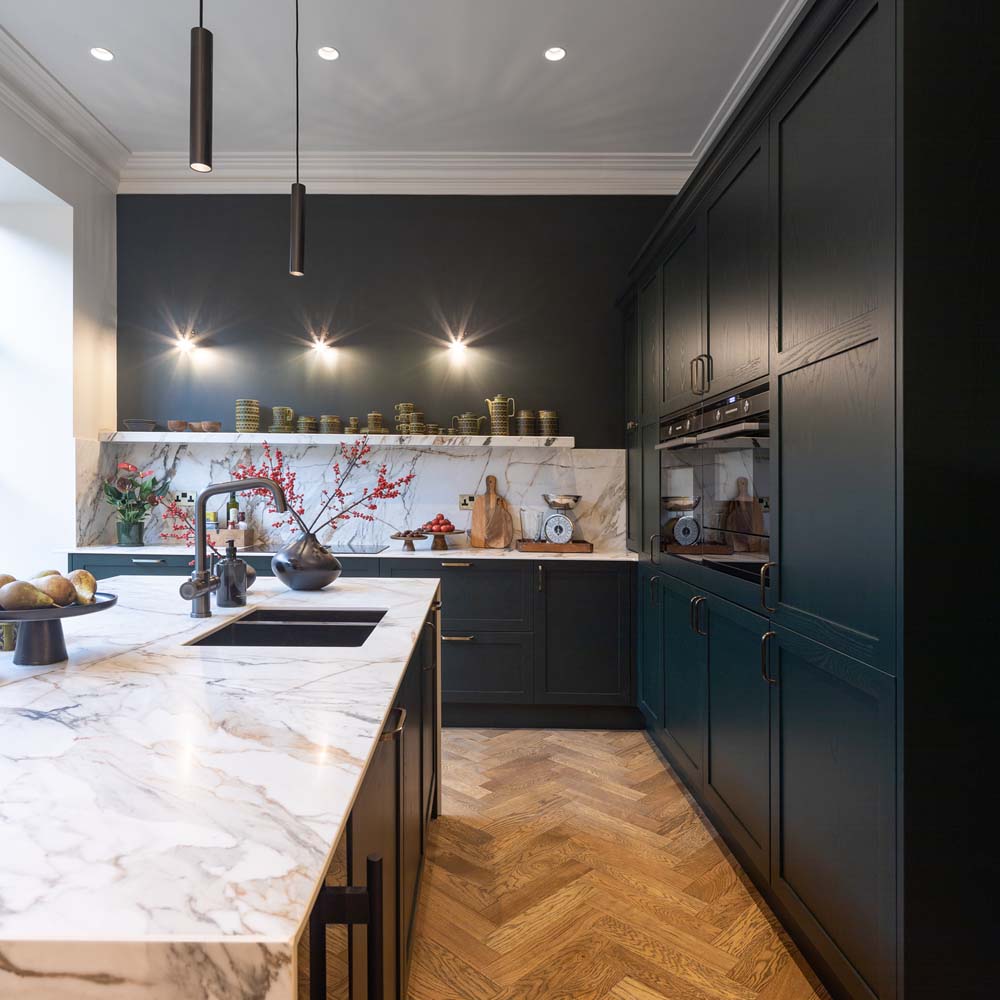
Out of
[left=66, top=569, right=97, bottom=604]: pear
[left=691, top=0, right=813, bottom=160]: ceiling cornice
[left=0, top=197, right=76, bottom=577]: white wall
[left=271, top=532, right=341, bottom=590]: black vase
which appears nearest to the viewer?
[left=66, top=569, right=97, bottom=604]: pear

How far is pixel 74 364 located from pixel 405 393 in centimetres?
178

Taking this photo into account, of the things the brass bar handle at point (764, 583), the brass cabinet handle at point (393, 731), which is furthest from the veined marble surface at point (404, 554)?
the brass cabinet handle at point (393, 731)

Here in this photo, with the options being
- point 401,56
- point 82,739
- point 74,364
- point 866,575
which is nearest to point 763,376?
point 866,575

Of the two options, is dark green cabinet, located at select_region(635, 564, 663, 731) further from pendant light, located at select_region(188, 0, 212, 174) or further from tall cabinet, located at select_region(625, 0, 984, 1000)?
pendant light, located at select_region(188, 0, 212, 174)

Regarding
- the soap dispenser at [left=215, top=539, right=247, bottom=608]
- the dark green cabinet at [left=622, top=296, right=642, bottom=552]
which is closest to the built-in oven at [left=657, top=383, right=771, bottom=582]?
the dark green cabinet at [left=622, top=296, right=642, bottom=552]

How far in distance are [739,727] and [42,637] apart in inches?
75.6

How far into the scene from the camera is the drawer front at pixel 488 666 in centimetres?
364

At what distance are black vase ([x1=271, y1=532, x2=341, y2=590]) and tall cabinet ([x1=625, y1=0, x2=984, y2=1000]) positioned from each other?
1320mm

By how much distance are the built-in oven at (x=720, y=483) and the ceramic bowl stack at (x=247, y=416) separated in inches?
90.4

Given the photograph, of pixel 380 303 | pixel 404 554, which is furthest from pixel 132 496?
pixel 380 303

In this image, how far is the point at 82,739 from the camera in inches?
37.6

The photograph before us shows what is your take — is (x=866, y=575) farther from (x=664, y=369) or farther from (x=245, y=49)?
(x=245, y=49)

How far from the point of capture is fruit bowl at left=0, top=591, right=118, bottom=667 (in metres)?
1.34

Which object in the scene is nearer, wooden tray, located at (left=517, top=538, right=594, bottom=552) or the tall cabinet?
the tall cabinet
